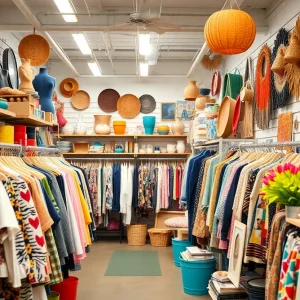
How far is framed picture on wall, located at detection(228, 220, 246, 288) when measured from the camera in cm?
329

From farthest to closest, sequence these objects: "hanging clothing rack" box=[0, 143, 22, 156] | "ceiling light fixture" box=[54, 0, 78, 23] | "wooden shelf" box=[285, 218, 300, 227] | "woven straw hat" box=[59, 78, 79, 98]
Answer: "woven straw hat" box=[59, 78, 79, 98] → "ceiling light fixture" box=[54, 0, 78, 23] → "hanging clothing rack" box=[0, 143, 22, 156] → "wooden shelf" box=[285, 218, 300, 227]

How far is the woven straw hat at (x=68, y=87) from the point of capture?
883 cm

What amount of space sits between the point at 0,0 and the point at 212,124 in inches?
124

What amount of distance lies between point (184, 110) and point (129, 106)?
44.0 inches

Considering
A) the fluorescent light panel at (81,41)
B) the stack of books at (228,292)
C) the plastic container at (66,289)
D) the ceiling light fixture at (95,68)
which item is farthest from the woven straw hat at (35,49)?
the stack of books at (228,292)

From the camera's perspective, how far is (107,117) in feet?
28.6

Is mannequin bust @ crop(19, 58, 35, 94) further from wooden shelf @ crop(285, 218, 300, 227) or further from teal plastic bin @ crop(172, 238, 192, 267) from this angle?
teal plastic bin @ crop(172, 238, 192, 267)

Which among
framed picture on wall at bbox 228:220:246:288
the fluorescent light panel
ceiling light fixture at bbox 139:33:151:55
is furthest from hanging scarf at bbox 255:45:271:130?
the fluorescent light panel

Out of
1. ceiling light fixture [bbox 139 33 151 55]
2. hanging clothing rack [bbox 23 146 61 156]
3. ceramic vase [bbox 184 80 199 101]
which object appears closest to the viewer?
hanging clothing rack [bbox 23 146 61 156]

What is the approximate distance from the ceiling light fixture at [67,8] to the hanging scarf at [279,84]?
86.4 inches

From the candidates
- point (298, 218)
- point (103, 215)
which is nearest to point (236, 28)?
point (298, 218)

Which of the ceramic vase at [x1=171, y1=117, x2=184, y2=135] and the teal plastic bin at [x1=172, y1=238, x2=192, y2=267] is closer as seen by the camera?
the teal plastic bin at [x1=172, y1=238, x2=192, y2=267]

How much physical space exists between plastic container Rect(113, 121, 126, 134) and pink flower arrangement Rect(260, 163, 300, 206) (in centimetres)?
619

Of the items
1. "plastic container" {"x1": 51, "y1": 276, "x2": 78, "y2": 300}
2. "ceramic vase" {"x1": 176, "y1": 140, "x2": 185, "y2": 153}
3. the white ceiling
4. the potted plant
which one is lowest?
"plastic container" {"x1": 51, "y1": 276, "x2": 78, "y2": 300}
